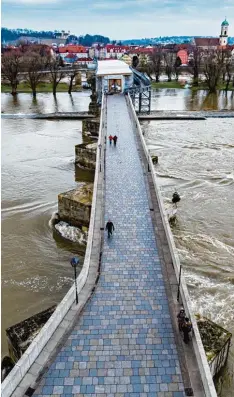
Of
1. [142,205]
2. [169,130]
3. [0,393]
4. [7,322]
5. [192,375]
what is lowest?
[7,322]

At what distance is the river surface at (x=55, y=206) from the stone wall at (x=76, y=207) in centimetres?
109

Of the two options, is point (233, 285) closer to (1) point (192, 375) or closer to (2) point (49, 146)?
(1) point (192, 375)

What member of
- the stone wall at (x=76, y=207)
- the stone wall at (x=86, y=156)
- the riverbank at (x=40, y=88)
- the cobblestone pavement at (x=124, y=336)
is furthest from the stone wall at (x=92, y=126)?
the riverbank at (x=40, y=88)

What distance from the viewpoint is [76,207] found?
59.2ft

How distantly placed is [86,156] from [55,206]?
6454 mm

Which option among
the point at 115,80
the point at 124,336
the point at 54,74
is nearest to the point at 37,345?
the point at 124,336

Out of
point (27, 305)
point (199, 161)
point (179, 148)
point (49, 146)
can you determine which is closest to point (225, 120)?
point (179, 148)

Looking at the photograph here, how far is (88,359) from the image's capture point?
877cm

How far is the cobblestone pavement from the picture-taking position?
816 cm

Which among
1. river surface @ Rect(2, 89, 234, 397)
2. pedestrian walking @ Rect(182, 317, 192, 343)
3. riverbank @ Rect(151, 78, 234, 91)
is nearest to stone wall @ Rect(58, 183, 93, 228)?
river surface @ Rect(2, 89, 234, 397)

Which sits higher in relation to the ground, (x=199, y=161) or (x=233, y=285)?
(x=199, y=161)

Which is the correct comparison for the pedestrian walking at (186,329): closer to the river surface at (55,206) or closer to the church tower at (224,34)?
the river surface at (55,206)

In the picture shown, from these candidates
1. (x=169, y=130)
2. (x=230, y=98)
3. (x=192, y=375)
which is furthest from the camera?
(x=230, y=98)

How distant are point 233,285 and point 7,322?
8479 millimetres
